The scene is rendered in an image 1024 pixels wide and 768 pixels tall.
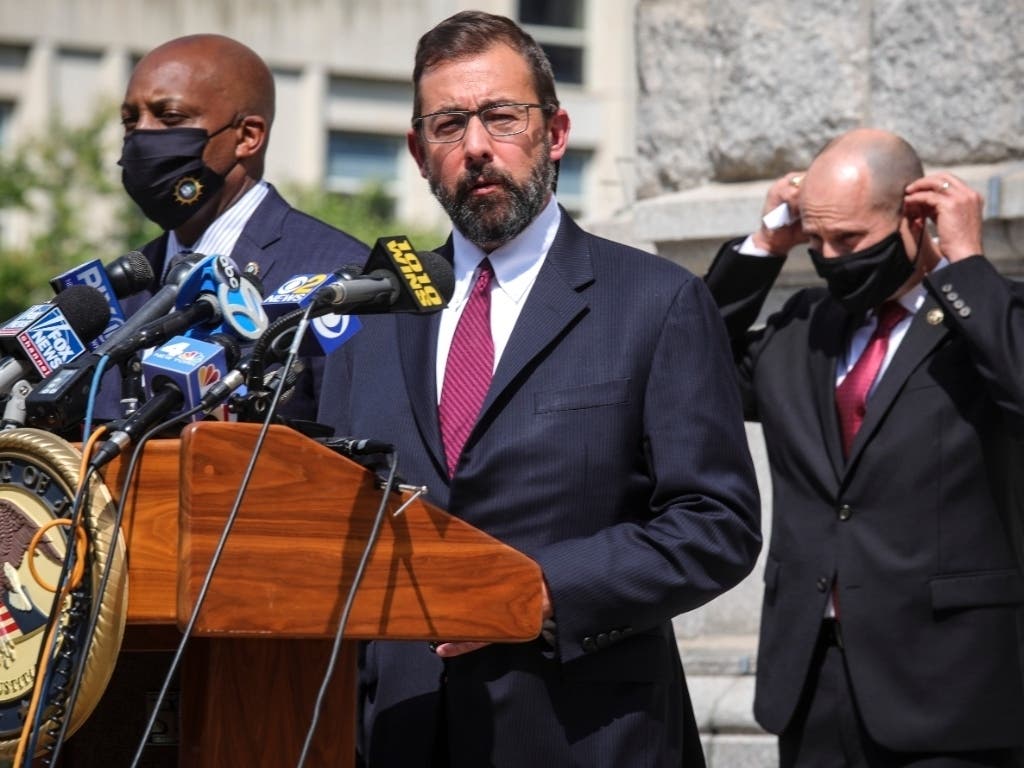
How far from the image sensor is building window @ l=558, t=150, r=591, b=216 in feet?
99.3

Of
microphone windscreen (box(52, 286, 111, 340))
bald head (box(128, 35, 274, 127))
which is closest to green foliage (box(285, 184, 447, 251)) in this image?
bald head (box(128, 35, 274, 127))

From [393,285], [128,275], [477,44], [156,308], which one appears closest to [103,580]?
[156,308]

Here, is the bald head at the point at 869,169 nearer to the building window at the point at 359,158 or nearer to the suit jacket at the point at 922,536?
the suit jacket at the point at 922,536

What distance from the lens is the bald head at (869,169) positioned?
14.8 ft

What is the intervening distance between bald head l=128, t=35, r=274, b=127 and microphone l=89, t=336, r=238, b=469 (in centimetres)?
188

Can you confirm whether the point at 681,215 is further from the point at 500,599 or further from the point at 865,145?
the point at 500,599

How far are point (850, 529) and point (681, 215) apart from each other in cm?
167

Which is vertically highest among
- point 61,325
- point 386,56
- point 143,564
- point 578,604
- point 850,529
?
point 61,325

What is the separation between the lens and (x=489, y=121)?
3504mm

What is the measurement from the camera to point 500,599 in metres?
2.85

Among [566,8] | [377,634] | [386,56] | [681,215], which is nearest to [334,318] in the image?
[377,634]

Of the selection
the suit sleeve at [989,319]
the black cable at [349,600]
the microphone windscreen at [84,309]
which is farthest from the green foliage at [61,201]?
the black cable at [349,600]

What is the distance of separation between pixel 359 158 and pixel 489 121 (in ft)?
85.3

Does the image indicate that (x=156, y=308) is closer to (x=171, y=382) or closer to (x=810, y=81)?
(x=171, y=382)
